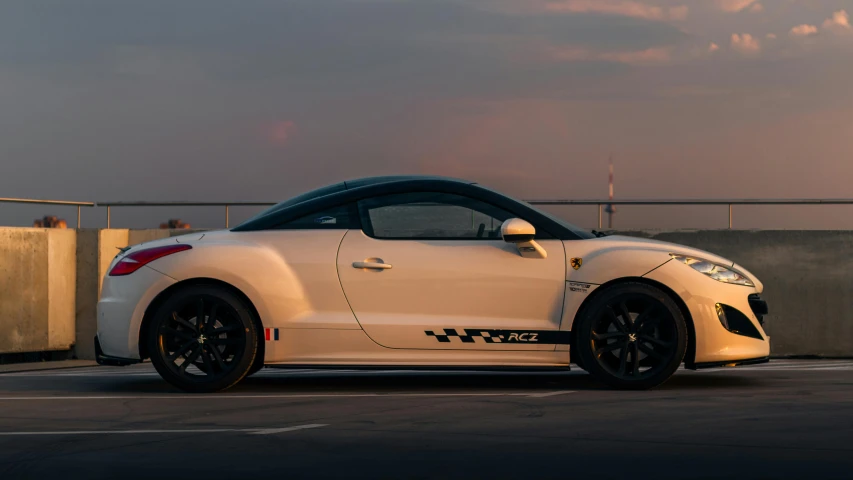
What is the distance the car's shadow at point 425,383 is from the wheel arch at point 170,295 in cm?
42

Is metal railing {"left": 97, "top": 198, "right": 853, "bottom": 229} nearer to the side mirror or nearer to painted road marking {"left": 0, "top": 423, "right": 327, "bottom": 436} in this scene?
the side mirror

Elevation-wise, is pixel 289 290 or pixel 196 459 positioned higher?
pixel 289 290

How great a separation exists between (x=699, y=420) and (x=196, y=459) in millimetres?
3083

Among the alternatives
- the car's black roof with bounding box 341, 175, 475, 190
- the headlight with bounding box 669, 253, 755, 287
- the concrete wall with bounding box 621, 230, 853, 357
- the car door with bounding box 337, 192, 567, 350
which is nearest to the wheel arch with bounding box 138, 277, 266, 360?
the car door with bounding box 337, 192, 567, 350

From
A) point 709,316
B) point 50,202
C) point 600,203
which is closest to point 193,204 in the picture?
point 50,202

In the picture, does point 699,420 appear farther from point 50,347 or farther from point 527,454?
point 50,347

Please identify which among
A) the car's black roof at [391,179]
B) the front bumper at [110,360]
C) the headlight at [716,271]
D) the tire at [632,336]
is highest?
the car's black roof at [391,179]

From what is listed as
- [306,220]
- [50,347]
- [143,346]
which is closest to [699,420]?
[306,220]

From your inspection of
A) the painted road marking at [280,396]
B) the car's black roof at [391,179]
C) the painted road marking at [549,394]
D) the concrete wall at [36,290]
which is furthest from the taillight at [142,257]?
the concrete wall at [36,290]

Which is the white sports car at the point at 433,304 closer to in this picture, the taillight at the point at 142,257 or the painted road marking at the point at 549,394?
the taillight at the point at 142,257

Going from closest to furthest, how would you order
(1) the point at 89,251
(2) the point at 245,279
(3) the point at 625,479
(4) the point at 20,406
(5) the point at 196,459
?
(3) the point at 625,479, (5) the point at 196,459, (4) the point at 20,406, (2) the point at 245,279, (1) the point at 89,251

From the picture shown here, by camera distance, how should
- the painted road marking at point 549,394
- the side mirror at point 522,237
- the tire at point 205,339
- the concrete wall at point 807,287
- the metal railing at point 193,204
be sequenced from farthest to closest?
1. the metal railing at point 193,204
2. the concrete wall at point 807,287
3. the tire at point 205,339
4. the side mirror at point 522,237
5. the painted road marking at point 549,394

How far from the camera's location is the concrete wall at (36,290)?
14.4 m

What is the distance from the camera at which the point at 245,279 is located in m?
9.03
